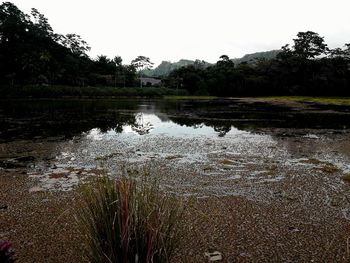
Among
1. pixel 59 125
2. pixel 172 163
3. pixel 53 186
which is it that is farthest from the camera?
pixel 59 125

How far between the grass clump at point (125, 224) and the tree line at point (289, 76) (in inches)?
2478

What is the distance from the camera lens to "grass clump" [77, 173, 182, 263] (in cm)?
318

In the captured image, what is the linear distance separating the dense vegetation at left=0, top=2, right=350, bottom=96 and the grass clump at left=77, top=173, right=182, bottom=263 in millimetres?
56995

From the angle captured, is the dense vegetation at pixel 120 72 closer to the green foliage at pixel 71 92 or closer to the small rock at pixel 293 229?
the green foliage at pixel 71 92

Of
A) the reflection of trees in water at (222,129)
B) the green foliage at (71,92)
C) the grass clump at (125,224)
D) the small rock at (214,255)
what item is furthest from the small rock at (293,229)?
the green foliage at (71,92)

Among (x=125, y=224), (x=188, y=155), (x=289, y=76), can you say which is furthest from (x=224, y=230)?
(x=289, y=76)

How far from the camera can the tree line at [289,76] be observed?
201ft

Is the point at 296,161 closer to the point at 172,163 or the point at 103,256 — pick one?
the point at 172,163

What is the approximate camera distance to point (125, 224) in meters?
3.11

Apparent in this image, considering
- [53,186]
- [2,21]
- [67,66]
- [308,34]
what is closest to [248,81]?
[308,34]

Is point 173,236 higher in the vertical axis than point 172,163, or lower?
higher

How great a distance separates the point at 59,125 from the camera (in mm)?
20359

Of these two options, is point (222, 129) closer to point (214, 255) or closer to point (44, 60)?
point (214, 255)

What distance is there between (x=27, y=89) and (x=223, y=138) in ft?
157
